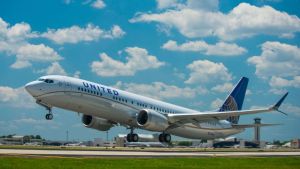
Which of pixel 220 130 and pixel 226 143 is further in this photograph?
pixel 226 143

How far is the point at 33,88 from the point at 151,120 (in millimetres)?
14099

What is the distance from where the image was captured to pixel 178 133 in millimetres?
61031

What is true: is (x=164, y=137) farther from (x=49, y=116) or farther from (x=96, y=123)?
(x=49, y=116)

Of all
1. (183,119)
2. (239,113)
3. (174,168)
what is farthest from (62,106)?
(174,168)

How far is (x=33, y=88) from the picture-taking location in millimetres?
47219

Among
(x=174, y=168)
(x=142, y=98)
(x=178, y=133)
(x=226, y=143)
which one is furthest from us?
(x=226, y=143)

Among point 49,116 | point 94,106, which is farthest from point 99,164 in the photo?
point 94,106

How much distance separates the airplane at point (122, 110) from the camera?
158 feet

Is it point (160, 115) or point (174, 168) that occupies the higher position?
point (160, 115)

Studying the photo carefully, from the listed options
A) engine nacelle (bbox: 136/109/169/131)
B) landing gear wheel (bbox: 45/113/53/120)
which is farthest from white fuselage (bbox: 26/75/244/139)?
landing gear wheel (bbox: 45/113/53/120)

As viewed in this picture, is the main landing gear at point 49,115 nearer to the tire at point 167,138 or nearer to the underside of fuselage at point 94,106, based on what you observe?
the underside of fuselage at point 94,106

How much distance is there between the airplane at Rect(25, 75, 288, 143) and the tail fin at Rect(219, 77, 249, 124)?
4.56 m

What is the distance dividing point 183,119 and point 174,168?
108 feet

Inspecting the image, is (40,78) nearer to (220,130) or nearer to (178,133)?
(178,133)
